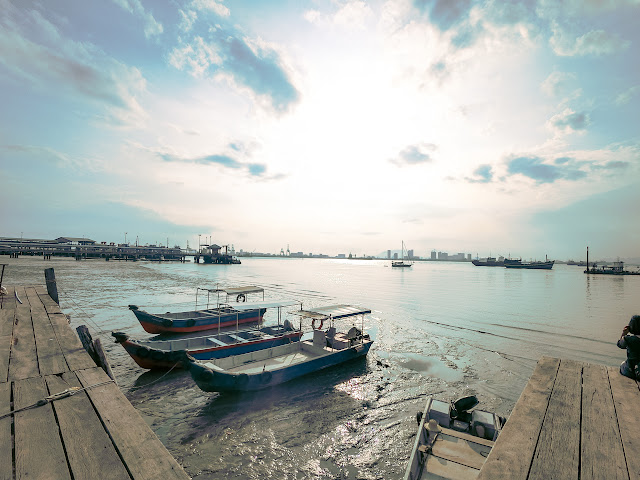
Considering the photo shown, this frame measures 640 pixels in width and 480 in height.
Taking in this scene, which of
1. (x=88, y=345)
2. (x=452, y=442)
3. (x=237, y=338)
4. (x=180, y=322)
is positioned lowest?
(x=180, y=322)

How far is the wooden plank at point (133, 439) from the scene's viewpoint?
2834 millimetres

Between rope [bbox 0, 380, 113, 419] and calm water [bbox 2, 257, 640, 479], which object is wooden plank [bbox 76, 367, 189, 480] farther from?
calm water [bbox 2, 257, 640, 479]

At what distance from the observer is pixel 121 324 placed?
2558 cm

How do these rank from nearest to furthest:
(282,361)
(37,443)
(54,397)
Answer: (37,443) → (54,397) → (282,361)

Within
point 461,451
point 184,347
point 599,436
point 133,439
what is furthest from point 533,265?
point 133,439

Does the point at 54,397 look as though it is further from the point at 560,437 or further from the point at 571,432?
the point at 571,432

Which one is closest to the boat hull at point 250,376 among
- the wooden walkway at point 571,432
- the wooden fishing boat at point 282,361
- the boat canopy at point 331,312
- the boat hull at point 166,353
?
the wooden fishing boat at point 282,361

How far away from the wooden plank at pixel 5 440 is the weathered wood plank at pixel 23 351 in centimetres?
92

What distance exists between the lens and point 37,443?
327 cm

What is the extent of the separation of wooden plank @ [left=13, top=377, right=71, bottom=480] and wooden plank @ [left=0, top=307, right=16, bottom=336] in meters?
5.10

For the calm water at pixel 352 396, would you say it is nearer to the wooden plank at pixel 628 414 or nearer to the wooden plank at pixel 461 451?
the wooden plank at pixel 461 451

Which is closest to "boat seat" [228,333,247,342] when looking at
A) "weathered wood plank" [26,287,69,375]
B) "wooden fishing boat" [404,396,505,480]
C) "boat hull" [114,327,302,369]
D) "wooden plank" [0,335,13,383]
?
"boat hull" [114,327,302,369]

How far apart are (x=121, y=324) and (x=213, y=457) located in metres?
20.9

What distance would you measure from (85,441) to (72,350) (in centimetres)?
429
